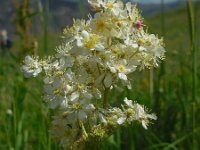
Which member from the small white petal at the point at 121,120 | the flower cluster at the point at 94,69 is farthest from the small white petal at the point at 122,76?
the small white petal at the point at 121,120

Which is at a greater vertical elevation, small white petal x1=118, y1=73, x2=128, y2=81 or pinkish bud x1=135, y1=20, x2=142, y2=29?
pinkish bud x1=135, y1=20, x2=142, y2=29

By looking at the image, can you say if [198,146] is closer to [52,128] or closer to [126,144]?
[126,144]

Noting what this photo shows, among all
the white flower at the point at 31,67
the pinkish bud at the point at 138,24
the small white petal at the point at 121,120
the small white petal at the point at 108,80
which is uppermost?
the pinkish bud at the point at 138,24

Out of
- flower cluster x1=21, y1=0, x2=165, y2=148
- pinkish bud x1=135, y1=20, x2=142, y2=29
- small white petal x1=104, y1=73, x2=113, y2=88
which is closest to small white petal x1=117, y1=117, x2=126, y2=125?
flower cluster x1=21, y1=0, x2=165, y2=148

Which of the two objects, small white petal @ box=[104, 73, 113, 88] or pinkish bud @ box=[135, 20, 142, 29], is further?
pinkish bud @ box=[135, 20, 142, 29]

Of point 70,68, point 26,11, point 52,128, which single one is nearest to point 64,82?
point 70,68

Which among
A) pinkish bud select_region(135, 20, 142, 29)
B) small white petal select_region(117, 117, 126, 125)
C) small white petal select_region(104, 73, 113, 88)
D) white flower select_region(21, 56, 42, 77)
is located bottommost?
small white petal select_region(117, 117, 126, 125)

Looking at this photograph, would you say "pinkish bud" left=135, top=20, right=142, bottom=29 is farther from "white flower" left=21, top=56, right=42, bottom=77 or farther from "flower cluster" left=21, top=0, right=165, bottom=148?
"white flower" left=21, top=56, right=42, bottom=77

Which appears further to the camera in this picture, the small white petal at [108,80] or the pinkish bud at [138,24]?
A: the pinkish bud at [138,24]

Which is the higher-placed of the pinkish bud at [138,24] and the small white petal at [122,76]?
the pinkish bud at [138,24]

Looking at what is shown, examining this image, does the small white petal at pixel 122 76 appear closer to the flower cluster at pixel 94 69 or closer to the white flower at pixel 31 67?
the flower cluster at pixel 94 69
